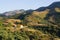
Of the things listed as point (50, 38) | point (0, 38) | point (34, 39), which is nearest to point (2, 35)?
point (0, 38)

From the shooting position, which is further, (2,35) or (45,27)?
(45,27)

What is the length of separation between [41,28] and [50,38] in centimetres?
3336

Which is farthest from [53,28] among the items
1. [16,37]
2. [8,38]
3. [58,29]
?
[8,38]

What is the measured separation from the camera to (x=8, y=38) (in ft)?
336

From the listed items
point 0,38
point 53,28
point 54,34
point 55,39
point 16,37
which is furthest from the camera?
point 53,28

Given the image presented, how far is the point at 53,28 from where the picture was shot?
625 feet

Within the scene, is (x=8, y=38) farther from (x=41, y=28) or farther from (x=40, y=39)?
(x=41, y=28)

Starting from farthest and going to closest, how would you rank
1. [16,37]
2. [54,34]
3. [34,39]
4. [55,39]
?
1. [54,34]
2. [55,39]
3. [34,39]
4. [16,37]

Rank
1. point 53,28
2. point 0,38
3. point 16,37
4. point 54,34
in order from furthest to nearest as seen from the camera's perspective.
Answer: point 53,28 < point 54,34 < point 16,37 < point 0,38

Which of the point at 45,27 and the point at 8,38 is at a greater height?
the point at 8,38

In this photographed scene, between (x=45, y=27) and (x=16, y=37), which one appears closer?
(x=16, y=37)

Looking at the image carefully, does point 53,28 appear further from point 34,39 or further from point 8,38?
point 8,38

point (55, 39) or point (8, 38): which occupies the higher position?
point (8, 38)

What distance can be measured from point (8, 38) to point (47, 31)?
291 feet
